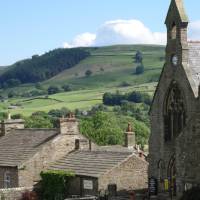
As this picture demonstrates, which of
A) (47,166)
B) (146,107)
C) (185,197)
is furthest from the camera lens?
(146,107)

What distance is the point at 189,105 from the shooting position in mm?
42750

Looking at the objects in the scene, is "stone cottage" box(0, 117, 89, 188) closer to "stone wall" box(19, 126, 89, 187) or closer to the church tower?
"stone wall" box(19, 126, 89, 187)

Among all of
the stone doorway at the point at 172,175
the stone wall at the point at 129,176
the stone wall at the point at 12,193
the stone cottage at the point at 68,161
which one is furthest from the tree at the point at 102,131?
the stone doorway at the point at 172,175

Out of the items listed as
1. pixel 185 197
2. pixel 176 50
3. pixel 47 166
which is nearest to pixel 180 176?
pixel 185 197

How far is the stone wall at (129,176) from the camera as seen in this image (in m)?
46.7

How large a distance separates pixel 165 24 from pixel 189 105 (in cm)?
717

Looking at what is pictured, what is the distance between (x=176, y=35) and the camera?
45031 mm

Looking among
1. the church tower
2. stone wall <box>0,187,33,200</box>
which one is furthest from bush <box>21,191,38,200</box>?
the church tower

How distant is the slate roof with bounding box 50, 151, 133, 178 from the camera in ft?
156

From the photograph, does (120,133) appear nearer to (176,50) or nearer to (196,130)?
(176,50)

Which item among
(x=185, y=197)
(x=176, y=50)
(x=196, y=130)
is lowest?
(x=185, y=197)

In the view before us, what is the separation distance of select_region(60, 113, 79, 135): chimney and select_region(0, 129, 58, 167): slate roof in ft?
2.67

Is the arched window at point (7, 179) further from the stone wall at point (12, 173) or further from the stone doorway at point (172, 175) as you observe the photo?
the stone doorway at point (172, 175)

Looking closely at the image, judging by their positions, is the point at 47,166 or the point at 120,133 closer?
the point at 47,166
